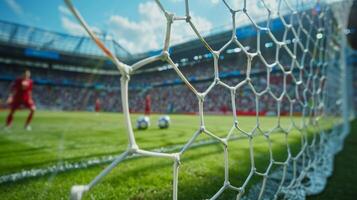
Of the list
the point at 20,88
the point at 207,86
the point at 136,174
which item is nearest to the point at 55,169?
the point at 136,174

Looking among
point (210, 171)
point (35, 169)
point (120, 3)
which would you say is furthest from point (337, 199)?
point (35, 169)

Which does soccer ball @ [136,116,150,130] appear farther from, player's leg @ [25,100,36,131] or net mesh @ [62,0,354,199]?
net mesh @ [62,0,354,199]

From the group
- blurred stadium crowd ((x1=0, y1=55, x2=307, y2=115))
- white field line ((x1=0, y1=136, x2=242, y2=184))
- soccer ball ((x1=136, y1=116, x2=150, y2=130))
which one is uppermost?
blurred stadium crowd ((x1=0, y1=55, x2=307, y2=115))

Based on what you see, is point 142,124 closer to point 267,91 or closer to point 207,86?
point 267,91

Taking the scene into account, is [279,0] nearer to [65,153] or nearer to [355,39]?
[355,39]

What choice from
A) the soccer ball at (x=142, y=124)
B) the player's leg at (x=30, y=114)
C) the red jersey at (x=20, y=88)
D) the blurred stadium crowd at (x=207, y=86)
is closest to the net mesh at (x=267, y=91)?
the blurred stadium crowd at (x=207, y=86)

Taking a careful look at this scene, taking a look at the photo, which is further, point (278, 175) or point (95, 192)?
point (278, 175)

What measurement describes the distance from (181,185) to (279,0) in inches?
60.1

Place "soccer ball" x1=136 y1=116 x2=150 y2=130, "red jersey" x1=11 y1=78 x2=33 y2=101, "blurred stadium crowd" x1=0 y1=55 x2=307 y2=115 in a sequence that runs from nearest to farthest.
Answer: "blurred stadium crowd" x1=0 y1=55 x2=307 y2=115
"soccer ball" x1=136 y1=116 x2=150 y2=130
"red jersey" x1=11 y1=78 x2=33 y2=101

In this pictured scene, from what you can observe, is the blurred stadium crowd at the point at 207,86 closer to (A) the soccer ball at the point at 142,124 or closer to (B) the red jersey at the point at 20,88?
(A) the soccer ball at the point at 142,124

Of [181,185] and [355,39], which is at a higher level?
[355,39]

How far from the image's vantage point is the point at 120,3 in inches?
31.2

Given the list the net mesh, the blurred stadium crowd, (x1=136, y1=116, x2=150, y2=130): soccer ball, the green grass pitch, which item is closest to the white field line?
the green grass pitch

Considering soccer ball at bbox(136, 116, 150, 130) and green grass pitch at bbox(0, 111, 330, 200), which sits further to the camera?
soccer ball at bbox(136, 116, 150, 130)
